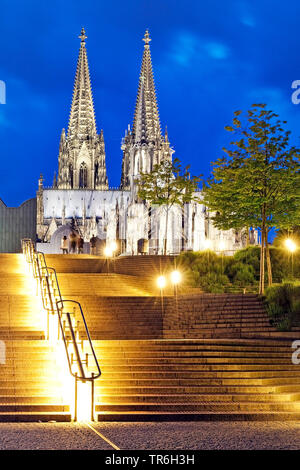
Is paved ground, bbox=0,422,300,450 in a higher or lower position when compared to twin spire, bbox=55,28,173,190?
lower

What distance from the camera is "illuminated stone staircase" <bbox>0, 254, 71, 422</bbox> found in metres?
9.82

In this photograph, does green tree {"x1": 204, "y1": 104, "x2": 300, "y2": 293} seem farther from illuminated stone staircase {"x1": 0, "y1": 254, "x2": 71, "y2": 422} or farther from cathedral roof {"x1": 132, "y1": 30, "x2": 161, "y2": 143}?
cathedral roof {"x1": 132, "y1": 30, "x2": 161, "y2": 143}

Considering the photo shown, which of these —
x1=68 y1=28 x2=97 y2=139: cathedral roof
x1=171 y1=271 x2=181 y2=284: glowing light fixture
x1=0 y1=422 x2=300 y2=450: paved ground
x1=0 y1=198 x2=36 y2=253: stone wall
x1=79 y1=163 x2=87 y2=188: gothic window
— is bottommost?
x1=0 y1=422 x2=300 y2=450: paved ground

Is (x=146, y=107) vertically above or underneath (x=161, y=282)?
above

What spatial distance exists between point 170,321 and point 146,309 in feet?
2.53

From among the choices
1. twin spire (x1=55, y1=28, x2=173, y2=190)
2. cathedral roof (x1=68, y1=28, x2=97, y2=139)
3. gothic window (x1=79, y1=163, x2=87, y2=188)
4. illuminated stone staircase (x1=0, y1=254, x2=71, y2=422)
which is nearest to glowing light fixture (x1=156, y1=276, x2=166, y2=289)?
illuminated stone staircase (x1=0, y1=254, x2=71, y2=422)

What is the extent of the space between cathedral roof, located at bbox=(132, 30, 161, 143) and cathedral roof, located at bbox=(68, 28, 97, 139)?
992 inches

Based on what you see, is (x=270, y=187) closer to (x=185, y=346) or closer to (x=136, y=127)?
(x=185, y=346)

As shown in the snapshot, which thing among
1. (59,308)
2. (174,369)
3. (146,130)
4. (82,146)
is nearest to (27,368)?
(59,308)

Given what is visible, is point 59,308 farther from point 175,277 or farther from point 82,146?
point 82,146

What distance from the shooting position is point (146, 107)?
77.6 meters

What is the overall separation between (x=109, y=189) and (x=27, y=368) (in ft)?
279
